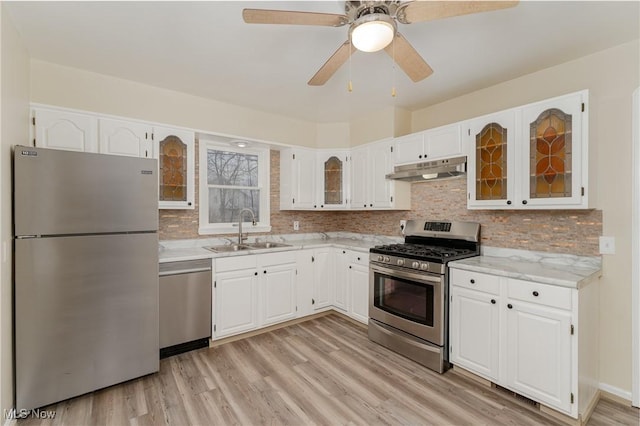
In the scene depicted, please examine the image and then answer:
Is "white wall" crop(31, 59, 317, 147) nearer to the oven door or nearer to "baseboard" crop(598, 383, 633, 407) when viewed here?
the oven door

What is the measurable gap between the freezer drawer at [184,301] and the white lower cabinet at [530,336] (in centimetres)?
233

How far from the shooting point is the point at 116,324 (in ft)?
7.57

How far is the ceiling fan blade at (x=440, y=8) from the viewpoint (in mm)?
1360

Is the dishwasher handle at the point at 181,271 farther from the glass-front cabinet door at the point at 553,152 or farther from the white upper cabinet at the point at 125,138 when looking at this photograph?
the glass-front cabinet door at the point at 553,152

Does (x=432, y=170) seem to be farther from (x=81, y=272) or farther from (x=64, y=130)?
(x=64, y=130)

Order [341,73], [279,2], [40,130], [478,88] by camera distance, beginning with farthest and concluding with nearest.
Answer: [478,88] → [341,73] → [40,130] → [279,2]

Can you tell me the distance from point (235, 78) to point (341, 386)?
9.51ft

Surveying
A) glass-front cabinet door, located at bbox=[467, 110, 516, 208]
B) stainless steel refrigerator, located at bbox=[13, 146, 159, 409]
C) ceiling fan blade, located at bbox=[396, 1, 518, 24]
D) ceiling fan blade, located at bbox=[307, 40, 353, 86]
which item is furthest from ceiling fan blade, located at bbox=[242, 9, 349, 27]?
glass-front cabinet door, located at bbox=[467, 110, 516, 208]

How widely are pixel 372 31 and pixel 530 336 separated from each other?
7.41 feet

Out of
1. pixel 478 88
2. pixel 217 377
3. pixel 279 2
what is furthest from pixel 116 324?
pixel 478 88

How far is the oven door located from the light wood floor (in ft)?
1.05

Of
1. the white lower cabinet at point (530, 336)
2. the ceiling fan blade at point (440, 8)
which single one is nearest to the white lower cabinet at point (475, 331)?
the white lower cabinet at point (530, 336)

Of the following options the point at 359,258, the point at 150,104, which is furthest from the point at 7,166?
the point at 359,258

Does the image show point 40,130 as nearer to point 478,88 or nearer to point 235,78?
point 235,78
